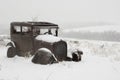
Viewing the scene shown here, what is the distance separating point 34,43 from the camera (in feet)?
29.0

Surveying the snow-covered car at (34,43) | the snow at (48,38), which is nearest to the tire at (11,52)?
the snow-covered car at (34,43)

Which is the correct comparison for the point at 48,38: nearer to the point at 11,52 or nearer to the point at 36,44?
the point at 36,44

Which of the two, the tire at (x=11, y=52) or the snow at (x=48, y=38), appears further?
the tire at (x=11, y=52)

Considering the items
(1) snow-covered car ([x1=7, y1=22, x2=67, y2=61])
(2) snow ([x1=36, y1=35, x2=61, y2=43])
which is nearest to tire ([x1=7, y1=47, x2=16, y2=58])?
(1) snow-covered car ([x1=7, y1=22, x2=67, y2=61])

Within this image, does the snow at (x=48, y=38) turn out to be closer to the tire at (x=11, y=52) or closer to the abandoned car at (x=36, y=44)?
the abandoned car at (x=36, y=44)

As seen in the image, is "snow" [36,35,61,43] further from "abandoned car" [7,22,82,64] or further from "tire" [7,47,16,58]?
"tire" [7,47,16,58]

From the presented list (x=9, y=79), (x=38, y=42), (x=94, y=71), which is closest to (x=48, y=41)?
(x=38, y=42)

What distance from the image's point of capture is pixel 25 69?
675 centimetres

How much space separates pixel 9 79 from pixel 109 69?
11.1 feet

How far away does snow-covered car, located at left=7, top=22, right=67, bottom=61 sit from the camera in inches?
328

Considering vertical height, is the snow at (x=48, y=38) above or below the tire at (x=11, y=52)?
A: above

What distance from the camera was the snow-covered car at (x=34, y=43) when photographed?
328 inches

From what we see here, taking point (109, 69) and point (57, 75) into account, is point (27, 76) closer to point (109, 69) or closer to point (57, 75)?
point (57, 75)

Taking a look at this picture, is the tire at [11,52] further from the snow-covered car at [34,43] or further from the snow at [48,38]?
the snow at [48,38]
